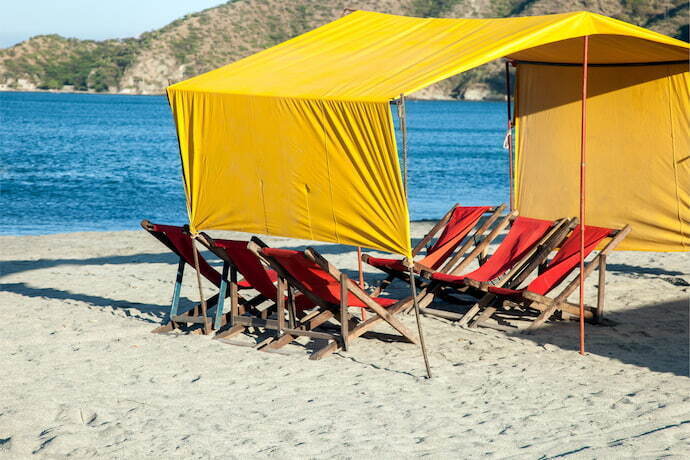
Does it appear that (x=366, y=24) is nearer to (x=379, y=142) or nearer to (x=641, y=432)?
(x=379, y=142)

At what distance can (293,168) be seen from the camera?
19.7ft

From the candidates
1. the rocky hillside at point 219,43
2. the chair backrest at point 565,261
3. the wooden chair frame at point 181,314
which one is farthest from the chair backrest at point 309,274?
the rocky hillside at point 219,43

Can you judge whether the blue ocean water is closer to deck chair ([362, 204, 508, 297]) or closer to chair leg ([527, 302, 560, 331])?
deck chair ([362, 204, 508, 297])

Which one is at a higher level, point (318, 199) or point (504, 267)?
point (318, 199)

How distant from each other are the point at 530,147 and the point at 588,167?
61cm

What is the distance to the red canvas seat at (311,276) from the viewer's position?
19.3 ft

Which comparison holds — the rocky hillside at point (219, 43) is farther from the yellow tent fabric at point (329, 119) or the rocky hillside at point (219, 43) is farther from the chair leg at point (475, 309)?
the chair leg at point (475, 309)

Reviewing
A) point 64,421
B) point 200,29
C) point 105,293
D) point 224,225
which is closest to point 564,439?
point 64,421

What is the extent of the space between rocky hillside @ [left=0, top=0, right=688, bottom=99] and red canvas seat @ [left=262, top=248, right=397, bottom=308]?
7018 centimetres

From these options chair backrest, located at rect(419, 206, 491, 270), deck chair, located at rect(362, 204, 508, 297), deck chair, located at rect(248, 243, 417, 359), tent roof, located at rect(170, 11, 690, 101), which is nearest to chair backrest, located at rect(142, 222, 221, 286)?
deck chair, located at rect(248, 243, 417, 359)

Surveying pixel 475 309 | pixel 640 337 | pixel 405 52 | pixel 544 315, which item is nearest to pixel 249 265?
pixel 475 309

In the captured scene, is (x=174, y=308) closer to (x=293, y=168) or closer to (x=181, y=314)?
(x=181, y=314)

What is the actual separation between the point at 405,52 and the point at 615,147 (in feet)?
8.84

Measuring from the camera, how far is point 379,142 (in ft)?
17.7
